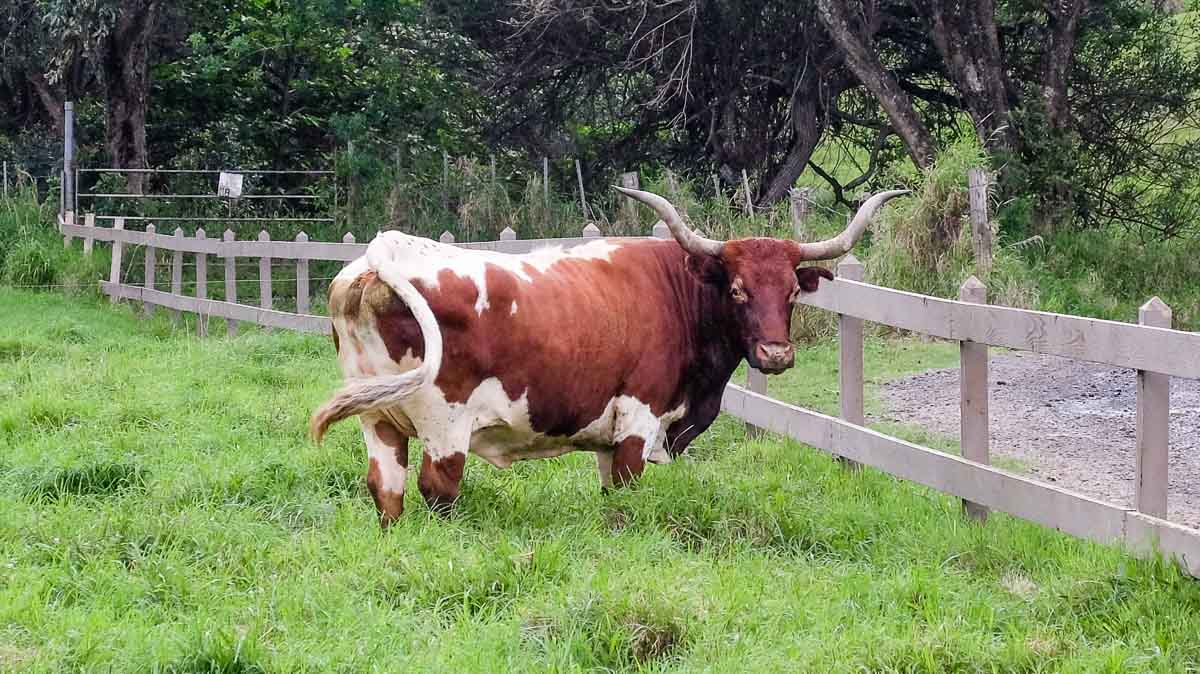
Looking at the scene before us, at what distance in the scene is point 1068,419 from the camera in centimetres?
924

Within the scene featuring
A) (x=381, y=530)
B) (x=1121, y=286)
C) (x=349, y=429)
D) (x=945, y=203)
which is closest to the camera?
(x=381, y=530)

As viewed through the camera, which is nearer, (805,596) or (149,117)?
(805,596)

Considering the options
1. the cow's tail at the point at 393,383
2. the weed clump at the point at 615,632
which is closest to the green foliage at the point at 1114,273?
the cow's tail at the point at 393,383

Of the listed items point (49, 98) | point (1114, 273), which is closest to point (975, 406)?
point (1114, 273)

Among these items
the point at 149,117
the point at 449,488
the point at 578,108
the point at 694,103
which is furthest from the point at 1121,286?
the point at 149,117

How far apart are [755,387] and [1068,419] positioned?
232 cm

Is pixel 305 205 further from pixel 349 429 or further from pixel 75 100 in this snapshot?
pixel 349 429

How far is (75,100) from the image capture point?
851 inches

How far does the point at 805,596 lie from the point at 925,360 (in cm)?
712

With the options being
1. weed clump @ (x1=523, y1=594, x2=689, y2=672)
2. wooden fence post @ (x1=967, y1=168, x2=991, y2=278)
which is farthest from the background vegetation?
weed clump @ (x1=523, y1=594, x2=689, y2=672)

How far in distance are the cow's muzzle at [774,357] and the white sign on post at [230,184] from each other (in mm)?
14390

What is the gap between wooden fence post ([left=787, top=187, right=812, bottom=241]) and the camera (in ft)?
44.5

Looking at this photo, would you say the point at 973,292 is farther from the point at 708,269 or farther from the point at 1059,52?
the point at 1059,52

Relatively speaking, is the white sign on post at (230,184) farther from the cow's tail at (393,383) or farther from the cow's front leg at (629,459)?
the cow's tail at (393,383)
